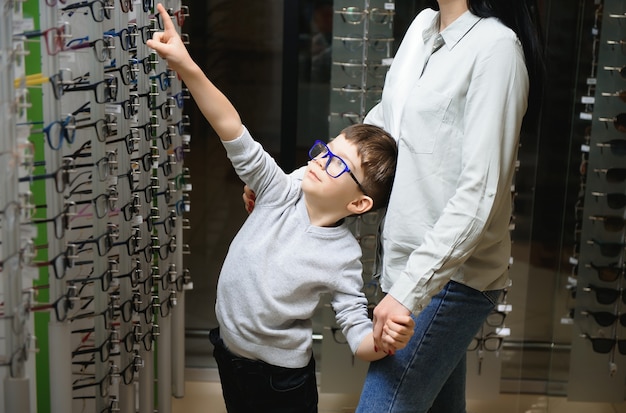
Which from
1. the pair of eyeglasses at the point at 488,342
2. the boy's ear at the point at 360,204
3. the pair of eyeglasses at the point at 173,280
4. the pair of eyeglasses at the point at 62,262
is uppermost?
the boy's ear at the point at 360,204

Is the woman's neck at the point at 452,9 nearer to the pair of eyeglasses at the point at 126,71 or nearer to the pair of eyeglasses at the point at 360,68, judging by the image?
the pair of eyeglasses at the point at 126,71

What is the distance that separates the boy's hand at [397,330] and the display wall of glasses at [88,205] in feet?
2.16

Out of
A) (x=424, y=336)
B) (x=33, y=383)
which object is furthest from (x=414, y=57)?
(x=33, y=383)

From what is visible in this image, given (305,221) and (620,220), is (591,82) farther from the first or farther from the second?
(305,221)

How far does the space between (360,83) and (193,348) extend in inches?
49.6

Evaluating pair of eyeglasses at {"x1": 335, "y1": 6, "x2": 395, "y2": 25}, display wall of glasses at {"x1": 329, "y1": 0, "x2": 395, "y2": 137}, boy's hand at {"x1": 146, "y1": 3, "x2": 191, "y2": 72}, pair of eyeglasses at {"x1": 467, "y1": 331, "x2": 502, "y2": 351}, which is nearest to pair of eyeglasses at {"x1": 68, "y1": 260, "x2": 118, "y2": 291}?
boy's hand at {"x1": 146, "y1": 3, "x2": 191, "y2": 72}

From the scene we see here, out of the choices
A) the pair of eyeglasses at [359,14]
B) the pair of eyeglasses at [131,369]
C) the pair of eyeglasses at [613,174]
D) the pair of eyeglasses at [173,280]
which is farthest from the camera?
the pair of eyeglasses at [613,174]

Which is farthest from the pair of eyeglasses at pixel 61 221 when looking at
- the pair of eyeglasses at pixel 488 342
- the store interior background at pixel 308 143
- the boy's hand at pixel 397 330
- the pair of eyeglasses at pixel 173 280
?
the pair of eyeglasses at pixel 488 342

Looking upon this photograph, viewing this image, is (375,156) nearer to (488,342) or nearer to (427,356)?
(427,356)

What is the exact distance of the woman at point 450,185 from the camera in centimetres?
165

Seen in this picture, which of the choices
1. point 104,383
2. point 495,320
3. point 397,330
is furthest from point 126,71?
point 495,320

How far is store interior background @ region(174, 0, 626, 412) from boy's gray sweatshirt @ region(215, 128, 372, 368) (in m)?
1.31

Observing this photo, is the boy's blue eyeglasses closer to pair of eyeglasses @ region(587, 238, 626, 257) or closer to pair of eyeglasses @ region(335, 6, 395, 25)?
pair of eyeglasses @ region(335, 6, 395, 25)

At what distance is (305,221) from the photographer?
6.29 ft
